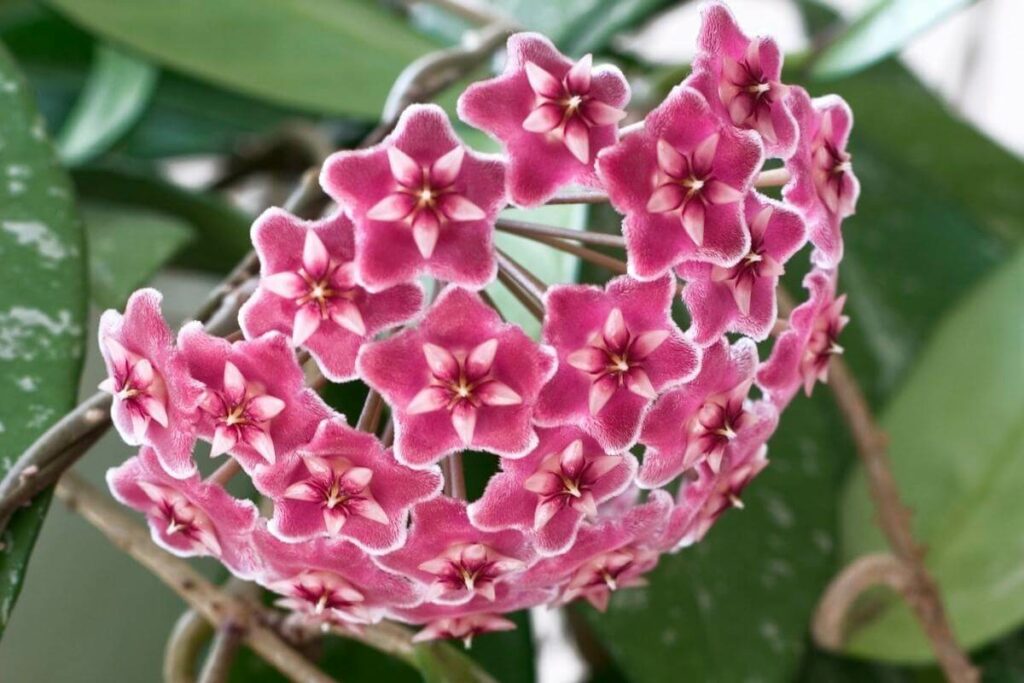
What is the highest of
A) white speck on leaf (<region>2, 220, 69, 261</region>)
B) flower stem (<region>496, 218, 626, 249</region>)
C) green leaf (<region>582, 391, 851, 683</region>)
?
flower stem (<region>496, 218, 626, 249</region>)

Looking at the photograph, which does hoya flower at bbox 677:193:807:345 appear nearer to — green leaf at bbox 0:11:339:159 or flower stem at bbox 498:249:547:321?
flower stem at bbox 498:249:547:321

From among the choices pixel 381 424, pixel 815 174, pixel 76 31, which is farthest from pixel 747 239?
pixel 76 31

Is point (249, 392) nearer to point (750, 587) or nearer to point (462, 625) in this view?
point (462, 625)

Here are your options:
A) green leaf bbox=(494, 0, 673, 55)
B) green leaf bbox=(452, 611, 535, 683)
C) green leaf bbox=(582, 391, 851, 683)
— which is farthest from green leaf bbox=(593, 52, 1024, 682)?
green leaf bbox=(494, 0, 673, 55)

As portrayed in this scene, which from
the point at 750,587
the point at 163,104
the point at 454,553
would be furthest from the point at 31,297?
the point at 163,104

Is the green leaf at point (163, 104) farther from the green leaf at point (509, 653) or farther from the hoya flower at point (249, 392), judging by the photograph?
the hoya flower at point (249, 392)

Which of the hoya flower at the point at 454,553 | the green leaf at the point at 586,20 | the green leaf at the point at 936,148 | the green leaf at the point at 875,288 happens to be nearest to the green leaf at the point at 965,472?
the green leaf at the point at 875,288

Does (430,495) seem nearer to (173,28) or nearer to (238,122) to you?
(173,28)
